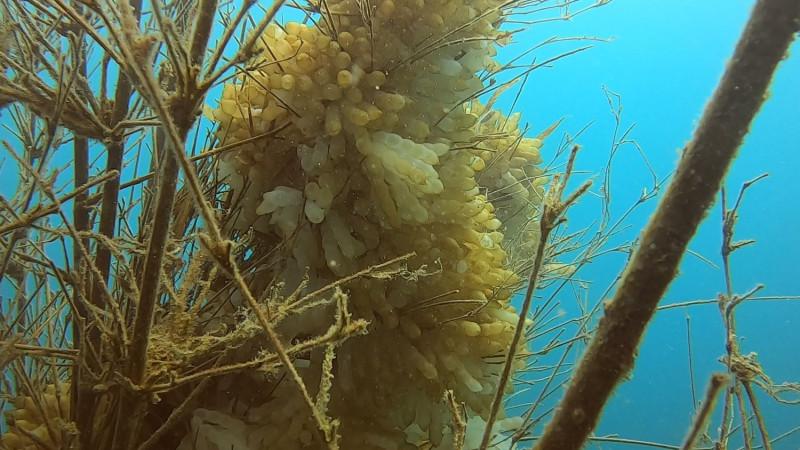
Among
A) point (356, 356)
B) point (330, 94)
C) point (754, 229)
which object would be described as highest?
point (754, 229)

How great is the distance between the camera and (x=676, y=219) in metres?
0.90

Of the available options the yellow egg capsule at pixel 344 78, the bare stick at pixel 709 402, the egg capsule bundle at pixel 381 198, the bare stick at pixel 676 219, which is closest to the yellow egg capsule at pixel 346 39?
the egg capsule bundle at pixel 381 198

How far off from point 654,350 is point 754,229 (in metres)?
12.4

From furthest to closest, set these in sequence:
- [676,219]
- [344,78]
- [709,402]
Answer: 1. [344,78]
2. [676,219]
3. [709,402]

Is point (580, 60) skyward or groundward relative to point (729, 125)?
skyward

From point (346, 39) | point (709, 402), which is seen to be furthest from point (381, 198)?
point (709, 402)

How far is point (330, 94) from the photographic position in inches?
73.2

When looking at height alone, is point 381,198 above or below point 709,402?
above

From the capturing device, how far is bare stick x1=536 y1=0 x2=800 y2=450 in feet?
2.81

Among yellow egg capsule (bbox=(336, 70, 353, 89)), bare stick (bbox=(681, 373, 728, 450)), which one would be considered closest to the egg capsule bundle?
yellow egg capsule (bbox=(336, 70, 353, 89))

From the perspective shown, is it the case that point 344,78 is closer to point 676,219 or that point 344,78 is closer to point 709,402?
point 676,219

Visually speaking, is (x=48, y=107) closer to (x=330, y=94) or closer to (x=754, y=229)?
(x=330, y=94)

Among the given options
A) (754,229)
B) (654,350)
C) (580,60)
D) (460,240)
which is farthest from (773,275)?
(460,240)

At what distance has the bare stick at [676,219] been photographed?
33.8 inches
